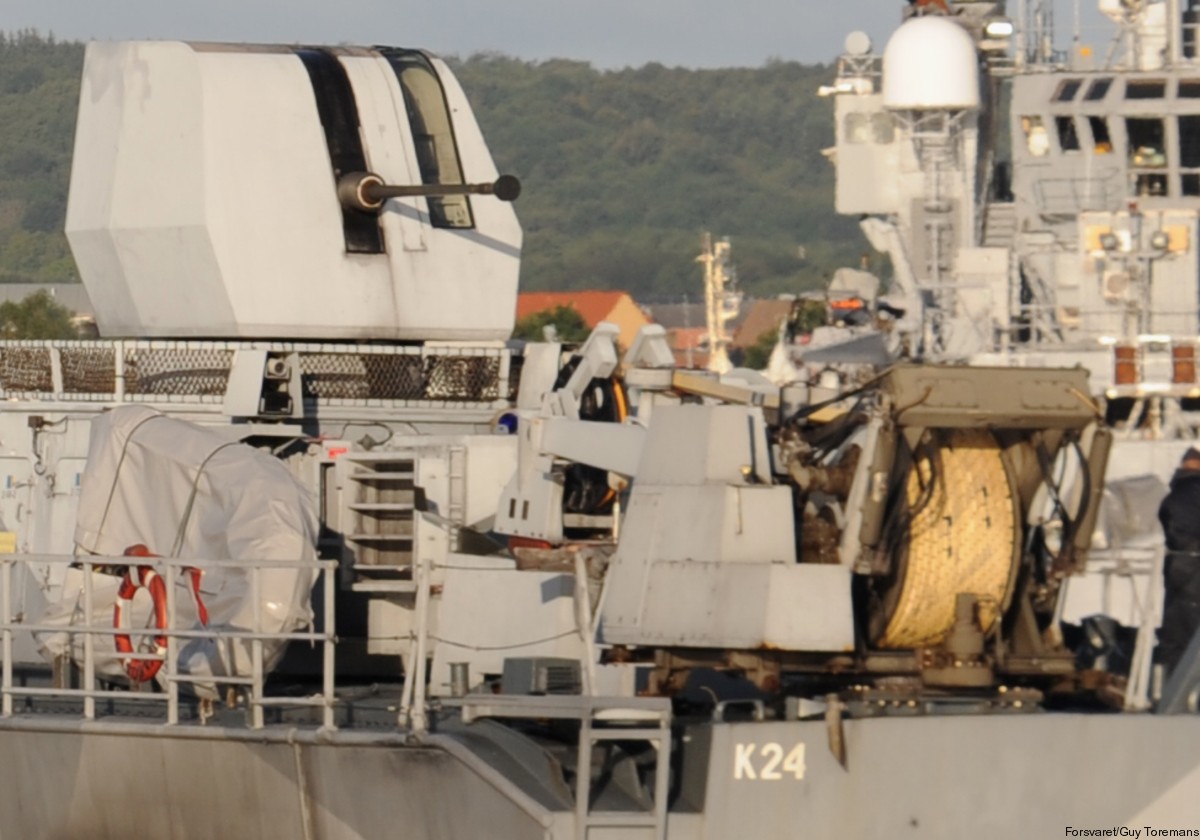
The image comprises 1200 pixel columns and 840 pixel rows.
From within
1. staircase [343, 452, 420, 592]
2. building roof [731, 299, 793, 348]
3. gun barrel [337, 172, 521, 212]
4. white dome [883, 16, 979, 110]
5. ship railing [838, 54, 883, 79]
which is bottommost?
staircase [343, 452, 420, 592]

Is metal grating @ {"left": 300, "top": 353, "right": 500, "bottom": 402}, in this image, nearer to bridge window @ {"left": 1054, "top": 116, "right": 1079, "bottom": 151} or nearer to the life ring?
the life ring

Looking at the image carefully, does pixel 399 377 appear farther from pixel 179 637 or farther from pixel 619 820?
pixel 619 820

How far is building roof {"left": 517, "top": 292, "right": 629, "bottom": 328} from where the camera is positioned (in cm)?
7500

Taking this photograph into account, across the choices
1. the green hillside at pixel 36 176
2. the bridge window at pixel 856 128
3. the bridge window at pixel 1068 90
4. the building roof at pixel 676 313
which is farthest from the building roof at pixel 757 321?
the bridge window at pixel 1068 90

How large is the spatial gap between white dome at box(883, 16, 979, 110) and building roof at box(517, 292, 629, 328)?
40520 mm

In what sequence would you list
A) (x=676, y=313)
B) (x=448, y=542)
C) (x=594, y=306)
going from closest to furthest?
(x=448, y=542)
(x=594, y=306)
(x=676, y=313)

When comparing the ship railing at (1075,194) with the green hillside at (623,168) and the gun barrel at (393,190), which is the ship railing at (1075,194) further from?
the green hillside at (623,168)

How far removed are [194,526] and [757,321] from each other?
221ft

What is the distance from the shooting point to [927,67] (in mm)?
33656

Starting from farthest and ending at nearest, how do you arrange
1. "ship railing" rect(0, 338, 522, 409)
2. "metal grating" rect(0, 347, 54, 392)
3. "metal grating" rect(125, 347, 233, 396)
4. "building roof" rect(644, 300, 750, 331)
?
"building roof" rect(644, 300, 750, 331) < "metal grating" rect(0, 347, 54, 392) < "metal grating" rect(125, 347, 233, 396) < "ship railing" rect(0, 338, 522, 409)

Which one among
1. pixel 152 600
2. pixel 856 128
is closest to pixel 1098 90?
pixel 856 128

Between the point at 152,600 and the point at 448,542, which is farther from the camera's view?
the point at 448,542

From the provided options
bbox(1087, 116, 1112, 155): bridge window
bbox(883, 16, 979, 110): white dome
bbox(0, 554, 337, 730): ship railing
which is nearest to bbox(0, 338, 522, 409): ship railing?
bbox(0, 554, 337, 730): ship railing

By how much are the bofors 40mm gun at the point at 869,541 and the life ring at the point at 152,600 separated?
2.44m
